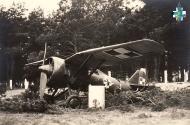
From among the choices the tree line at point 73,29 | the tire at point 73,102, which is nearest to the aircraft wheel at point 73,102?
the tire at point 73,102

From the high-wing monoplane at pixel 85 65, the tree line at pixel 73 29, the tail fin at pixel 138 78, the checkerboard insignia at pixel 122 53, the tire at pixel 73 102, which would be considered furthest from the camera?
the tree line at pixel 73 29

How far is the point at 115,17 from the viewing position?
174ft

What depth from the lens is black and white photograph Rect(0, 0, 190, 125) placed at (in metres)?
13.1

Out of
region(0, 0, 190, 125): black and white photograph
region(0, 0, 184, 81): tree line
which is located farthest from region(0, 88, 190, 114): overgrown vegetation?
region(0, 0, 184, 81): tree line

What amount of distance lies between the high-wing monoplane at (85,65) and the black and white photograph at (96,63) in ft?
0.12

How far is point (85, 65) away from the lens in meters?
16.3

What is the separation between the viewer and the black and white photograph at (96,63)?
43.1 feet

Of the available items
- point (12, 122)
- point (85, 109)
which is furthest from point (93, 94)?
point (12, 122)

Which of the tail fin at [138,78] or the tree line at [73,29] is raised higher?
the tree line at [73,29]

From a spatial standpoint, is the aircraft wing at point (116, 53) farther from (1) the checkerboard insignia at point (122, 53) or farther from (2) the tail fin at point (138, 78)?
(2) the tail fin at point (138, 78)

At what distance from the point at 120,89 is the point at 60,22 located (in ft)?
113

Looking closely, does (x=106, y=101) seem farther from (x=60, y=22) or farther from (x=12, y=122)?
(x=60, y=22)

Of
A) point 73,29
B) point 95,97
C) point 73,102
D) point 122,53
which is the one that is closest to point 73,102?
point 73,102

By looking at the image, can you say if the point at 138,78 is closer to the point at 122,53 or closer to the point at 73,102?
the point at 122,53
